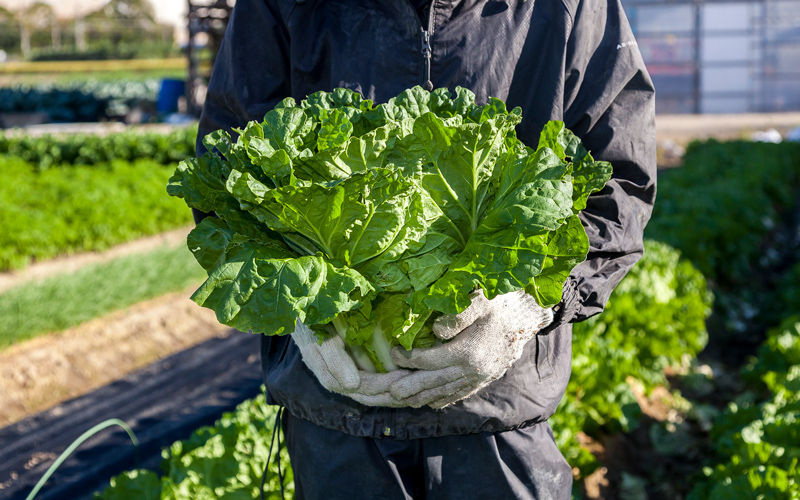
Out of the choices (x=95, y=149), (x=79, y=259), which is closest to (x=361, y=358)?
(x=79, y=259)

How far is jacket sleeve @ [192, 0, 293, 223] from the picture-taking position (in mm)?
1845

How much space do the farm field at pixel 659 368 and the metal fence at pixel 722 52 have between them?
13604 mm

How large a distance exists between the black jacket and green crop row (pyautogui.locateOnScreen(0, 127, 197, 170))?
10657 mm

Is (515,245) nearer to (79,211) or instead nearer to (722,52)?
(79,211)

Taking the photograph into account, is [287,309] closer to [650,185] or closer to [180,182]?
[180,182]

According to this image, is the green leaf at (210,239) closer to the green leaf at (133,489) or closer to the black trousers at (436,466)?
the black trousers at (436,466)

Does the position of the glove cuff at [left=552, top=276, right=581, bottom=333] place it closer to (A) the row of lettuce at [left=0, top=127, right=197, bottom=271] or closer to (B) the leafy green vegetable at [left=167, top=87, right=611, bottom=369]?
(B) the leafy green vegetable at [left=167, top=87, right=611, bottom=369]

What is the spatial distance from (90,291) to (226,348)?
1.53m

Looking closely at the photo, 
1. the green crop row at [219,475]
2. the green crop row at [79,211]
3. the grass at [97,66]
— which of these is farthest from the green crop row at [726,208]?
the grass at [97,66]

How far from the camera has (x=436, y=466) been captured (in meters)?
1.72

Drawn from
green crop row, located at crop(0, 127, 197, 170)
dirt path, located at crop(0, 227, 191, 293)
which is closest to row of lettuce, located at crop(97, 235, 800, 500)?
Answer: dirt path, located at crop(0, 227, 191, 293)

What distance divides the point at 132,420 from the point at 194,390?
500 millimetres

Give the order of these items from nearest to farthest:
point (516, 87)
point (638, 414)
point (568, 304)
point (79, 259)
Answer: point (568, 304)
point (516, 87)
point (638, 414)
point (79, 259)

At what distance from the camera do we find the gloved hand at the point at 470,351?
1522 mm
